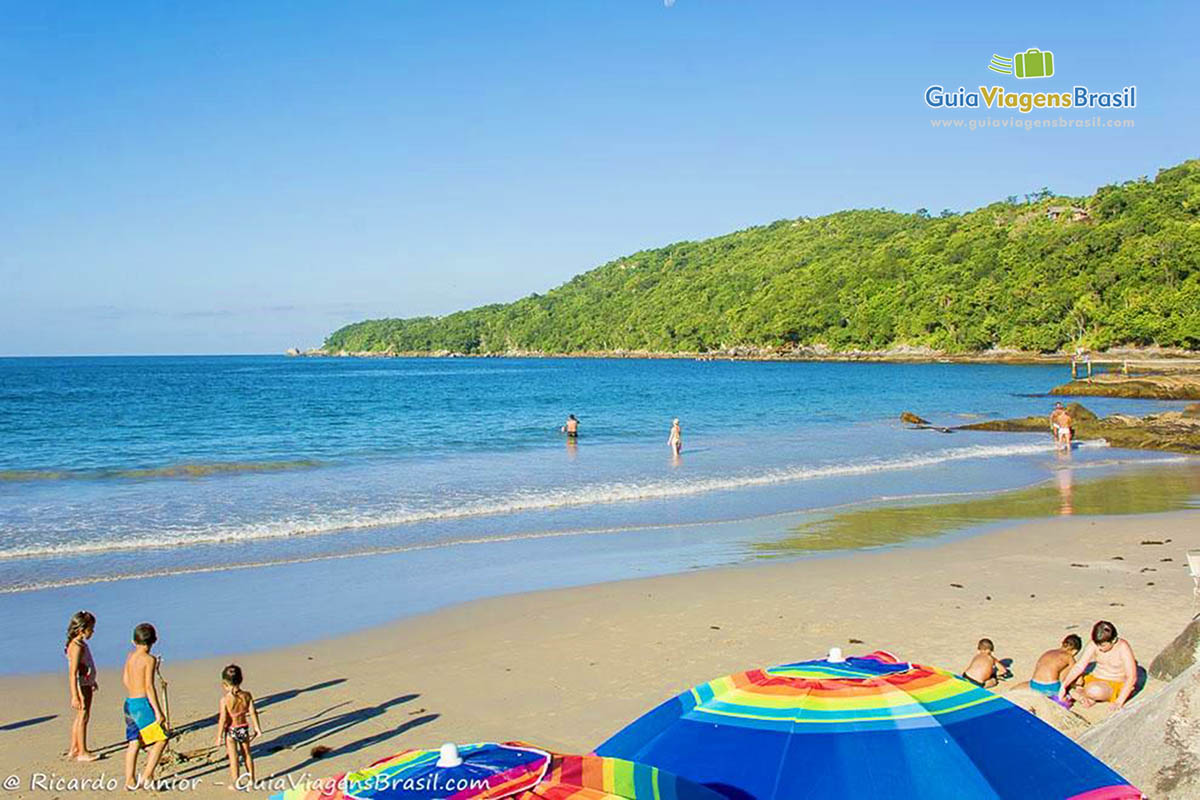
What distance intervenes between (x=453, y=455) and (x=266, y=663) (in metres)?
21.8

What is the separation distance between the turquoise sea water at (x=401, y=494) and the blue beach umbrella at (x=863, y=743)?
763 cm

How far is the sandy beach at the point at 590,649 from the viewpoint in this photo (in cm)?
806

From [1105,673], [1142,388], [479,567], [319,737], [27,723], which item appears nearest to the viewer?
[319,737]

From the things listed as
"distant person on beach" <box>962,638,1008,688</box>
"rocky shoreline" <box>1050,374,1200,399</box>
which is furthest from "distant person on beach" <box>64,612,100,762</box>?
"rocky shoreline" <box>1050,374,1200,399</box>

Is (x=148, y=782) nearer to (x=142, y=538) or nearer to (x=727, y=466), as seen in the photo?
(x=142, y=538)

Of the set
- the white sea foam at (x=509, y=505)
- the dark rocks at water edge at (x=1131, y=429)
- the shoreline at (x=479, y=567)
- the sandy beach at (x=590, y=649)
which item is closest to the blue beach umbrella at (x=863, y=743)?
the sandy beach at (x=590, y=649)

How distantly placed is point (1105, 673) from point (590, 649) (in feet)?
16.3

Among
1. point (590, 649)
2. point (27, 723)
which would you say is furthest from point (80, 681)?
point (590, 649)

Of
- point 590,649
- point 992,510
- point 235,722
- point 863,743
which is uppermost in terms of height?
point 863,743

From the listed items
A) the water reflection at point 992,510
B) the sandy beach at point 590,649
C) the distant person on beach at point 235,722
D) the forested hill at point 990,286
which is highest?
the forested hill at point 990,286

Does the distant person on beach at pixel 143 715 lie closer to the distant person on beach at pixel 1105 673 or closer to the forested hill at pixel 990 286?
the distant person on beach at pixel 1105 673

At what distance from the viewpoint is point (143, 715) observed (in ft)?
24.0

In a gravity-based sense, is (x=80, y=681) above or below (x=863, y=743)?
below

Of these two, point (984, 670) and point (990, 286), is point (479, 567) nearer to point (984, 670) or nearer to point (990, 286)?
point (984, 670)
